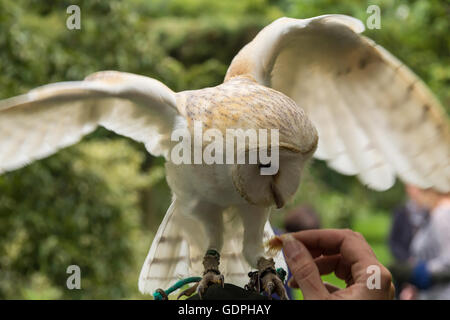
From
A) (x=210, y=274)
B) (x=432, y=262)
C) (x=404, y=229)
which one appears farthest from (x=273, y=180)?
(x=404, y=229)

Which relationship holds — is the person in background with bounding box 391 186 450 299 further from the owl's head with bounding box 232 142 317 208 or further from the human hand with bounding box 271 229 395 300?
the owl's head with bounding box 232 142 317 208

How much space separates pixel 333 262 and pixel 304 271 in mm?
398

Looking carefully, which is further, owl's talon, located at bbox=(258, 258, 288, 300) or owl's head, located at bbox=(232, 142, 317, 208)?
owl's talon, located at bbox=(258, 258, 288, 300)

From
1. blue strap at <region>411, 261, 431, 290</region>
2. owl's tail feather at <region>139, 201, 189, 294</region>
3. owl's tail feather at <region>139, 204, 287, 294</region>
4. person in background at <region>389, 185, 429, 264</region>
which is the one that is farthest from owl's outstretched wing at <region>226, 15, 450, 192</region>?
person in background at <region>389, 185, 429, 264</region>

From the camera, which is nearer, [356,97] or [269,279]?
[269,279]

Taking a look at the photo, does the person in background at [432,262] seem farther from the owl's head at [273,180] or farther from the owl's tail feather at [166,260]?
the owl's head at [273,180]

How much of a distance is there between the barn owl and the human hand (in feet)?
0.50

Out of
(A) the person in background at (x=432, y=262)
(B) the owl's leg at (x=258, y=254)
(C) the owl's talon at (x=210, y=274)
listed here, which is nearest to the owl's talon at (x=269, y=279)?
(B) the owl's leg at (x=258, y=254)

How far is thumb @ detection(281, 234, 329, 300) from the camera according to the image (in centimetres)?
143

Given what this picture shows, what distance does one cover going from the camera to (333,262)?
184 centimetres

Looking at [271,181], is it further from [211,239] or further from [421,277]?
[421,277]

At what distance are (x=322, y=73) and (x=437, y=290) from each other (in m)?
1.73

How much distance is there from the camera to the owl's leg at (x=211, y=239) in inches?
66.6
